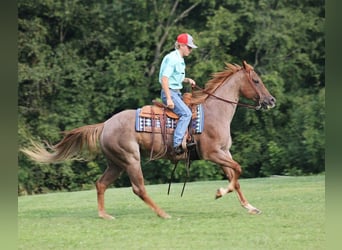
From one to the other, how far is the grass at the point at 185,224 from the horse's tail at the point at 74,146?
0.74 metres

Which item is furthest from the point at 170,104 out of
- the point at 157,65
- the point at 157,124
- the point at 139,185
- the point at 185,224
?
the point at 157,65

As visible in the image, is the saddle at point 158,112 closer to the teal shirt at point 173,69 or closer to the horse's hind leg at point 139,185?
the teal shirt at point 173,69

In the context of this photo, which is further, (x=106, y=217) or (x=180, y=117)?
(x=180, y=117)

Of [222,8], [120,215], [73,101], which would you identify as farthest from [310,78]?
[120,215]

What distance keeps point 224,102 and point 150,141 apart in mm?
1094

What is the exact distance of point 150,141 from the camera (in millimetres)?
7777

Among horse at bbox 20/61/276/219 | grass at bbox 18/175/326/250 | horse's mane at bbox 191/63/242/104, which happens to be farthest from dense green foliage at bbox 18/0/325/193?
horse at bbox 20/61/276/219

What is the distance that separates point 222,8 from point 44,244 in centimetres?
1524

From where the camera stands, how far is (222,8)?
2014 cm

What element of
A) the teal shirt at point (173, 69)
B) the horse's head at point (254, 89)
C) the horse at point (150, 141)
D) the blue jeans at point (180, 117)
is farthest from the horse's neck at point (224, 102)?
the teal shirt at point (173, 69)

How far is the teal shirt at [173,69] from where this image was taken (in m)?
7.61

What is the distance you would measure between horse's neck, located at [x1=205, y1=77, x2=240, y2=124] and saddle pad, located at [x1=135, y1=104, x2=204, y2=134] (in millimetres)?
217

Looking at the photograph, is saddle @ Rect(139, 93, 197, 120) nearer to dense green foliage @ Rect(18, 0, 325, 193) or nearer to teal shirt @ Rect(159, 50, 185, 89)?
teal shirt @ Rect(159, 50, 185, 89)

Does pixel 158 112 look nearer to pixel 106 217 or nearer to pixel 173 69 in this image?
pixel 173 69
